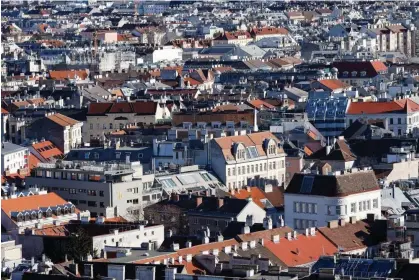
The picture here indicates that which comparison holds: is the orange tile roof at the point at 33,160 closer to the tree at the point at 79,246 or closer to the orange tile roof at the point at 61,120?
the orange tile roof at the point at 61,120

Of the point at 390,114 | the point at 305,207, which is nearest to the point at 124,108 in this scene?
the point at 390,114

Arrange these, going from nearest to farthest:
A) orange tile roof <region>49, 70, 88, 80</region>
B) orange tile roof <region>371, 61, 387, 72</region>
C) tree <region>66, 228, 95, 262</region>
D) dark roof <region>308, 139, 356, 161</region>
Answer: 1. tree <region>66, 228, 95, 262</region>
2. dark roof <region>308, 139, 356, 161</region>
3. orange tile roof <region>371, 61, 387, 72</region>
4. orange tile roof <region>49, 70, 88, 80</region>

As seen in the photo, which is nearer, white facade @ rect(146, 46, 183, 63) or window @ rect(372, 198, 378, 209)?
window @ rect(372, 198, 378, 209)

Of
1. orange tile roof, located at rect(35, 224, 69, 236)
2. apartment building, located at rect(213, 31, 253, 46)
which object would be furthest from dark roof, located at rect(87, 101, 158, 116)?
apartment building, located at rect(213, 31, 253, 46)

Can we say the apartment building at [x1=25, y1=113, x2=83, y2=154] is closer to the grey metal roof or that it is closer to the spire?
the grey metal roof

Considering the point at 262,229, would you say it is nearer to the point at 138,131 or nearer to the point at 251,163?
the point at 251,163

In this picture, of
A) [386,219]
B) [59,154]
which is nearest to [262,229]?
[386,219]

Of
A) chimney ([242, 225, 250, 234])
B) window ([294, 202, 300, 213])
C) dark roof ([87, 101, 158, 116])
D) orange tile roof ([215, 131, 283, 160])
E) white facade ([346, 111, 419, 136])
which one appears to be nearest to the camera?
chimney ([242, 225, 250, 234])
